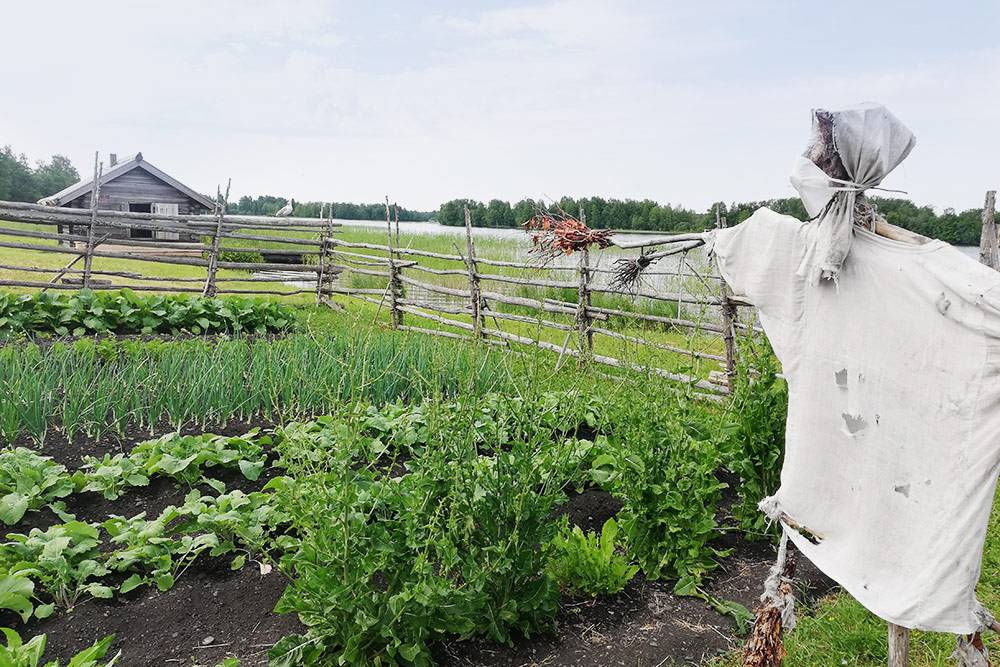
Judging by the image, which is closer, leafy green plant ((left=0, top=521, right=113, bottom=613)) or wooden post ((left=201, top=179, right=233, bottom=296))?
leafy green plant ((left=0, top=521, right=113, bottom=613))

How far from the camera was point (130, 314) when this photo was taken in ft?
26.8

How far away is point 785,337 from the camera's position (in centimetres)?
204

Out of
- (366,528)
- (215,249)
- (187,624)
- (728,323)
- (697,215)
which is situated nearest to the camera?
(366,528)

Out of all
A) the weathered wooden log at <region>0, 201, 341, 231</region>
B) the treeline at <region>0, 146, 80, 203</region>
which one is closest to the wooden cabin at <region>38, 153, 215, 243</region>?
the weathered wooden log at <region>0, 201, 341, 231</region>

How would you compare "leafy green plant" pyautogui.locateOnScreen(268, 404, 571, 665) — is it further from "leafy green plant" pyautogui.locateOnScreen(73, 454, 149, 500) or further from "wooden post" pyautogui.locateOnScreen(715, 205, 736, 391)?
"wooden post" pyautogui.locateOnScreen(715, 205, 736, 391)

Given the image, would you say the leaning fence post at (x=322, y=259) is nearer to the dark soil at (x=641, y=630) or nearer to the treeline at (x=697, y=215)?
the treeline at (x=697, y=215)

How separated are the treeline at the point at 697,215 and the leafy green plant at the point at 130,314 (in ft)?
9.31

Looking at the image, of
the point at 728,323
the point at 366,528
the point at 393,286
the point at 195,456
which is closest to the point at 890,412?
the point at 366,528

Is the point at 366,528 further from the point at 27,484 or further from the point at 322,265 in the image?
the point at 322,265

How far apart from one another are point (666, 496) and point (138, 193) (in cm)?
1828

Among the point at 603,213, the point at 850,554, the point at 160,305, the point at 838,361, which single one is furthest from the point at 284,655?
the point at 160,305

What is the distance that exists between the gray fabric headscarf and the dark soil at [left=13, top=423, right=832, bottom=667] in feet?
4.83

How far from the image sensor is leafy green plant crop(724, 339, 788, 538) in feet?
11.0

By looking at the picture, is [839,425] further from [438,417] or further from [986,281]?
[438,417]
